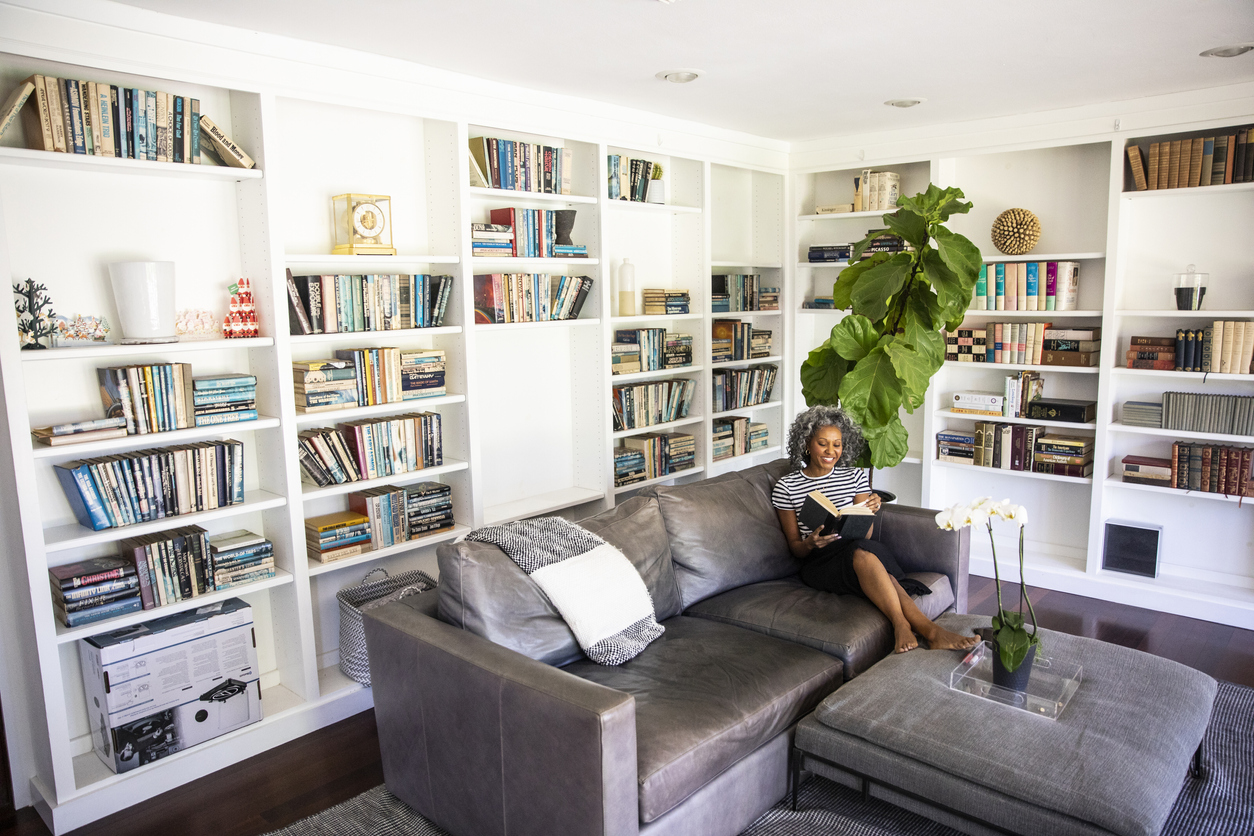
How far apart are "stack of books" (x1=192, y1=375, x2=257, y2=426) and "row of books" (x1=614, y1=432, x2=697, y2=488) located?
6.32 ft

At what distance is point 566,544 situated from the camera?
280 cm

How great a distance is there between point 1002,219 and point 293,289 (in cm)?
372

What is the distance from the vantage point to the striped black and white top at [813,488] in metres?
3.51

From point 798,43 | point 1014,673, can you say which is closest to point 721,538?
point 1014,673

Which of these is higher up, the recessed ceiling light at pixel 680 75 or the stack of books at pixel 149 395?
the recessed ceiling light at pixel 680 75

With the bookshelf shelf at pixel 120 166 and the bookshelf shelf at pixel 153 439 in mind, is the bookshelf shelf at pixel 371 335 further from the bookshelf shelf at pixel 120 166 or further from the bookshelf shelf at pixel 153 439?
the bookshelf shelf at pixel 120 166

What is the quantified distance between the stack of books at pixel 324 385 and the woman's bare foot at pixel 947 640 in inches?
90.2

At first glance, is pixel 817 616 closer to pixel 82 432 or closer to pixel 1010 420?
pixel 1010 420

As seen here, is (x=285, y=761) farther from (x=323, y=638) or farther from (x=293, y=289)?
(x=293, y=289)

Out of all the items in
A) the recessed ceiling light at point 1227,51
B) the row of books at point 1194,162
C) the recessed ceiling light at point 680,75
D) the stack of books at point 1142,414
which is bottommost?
the stack of books at point 1142,414

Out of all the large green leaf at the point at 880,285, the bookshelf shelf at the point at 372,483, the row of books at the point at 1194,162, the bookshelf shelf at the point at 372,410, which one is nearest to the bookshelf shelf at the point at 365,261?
the bookshelf shelf at the point at 372,410

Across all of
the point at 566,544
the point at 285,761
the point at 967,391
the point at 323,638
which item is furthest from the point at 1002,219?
the point at 285,761

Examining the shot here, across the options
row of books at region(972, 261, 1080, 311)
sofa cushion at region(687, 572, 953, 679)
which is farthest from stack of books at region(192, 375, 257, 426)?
row of books at region(972, 261, 1080, 311)

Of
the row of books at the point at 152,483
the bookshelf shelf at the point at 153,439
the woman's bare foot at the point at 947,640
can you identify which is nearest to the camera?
the bookshelf shelf at the point at 153,439
